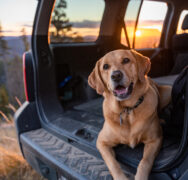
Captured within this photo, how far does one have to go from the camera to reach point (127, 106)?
208 cm

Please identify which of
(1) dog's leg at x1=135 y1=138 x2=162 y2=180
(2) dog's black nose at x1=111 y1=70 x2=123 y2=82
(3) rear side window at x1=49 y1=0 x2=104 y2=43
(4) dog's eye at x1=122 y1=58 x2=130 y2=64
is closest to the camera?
(1) dog's leg at x1=135 y1=138 x2=162 y2=180

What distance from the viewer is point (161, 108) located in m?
2.67

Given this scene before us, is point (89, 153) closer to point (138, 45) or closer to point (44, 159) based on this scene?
point (44, 159)

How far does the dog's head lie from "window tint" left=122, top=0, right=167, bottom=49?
1.97 metres

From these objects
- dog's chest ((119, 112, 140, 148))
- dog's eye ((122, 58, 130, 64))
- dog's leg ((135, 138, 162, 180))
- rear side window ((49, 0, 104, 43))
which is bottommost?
dog's leg ((135, 138, 162, 180))

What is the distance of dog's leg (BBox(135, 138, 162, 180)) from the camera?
167cm

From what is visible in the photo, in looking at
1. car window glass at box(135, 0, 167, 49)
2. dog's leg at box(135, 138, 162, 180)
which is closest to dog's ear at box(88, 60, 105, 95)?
dog's leg at box(135, 138, 162, 180)

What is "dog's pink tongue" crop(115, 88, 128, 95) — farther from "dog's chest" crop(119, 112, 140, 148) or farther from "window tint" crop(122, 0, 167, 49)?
"window tint" crop(122, 0, 167, 49)

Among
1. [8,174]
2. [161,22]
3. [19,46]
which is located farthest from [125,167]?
[19,46]

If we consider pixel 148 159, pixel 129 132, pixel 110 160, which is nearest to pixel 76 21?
pixel 129 132

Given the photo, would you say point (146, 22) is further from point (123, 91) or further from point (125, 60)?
point (123, 91)

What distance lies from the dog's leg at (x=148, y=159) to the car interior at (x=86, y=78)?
58 millimetres

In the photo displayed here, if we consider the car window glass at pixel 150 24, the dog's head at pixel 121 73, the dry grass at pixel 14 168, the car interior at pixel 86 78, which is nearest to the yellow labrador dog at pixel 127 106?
the dog's head at pixel 121 73

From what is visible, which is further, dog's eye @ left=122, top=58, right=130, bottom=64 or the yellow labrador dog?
dog's eye @ left=122, top=58, right=130, bottom=64
